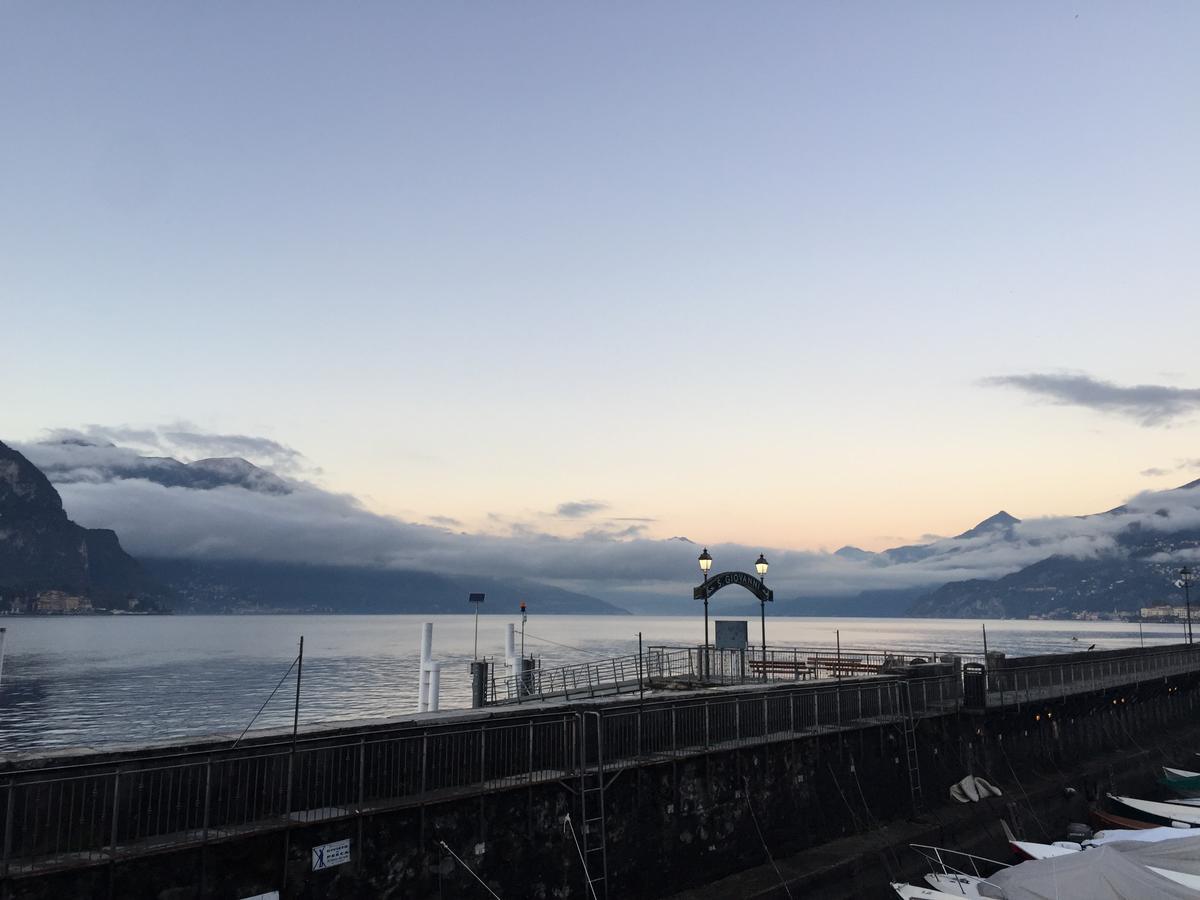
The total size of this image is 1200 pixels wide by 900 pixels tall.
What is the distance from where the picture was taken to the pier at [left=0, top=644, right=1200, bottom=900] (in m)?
13.7

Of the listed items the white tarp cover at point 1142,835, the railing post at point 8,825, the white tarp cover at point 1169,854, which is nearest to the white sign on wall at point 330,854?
the railing post at point 8,825

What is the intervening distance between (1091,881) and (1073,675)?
24299mm

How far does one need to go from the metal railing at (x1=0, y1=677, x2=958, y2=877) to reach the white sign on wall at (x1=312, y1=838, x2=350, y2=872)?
0.50 meters

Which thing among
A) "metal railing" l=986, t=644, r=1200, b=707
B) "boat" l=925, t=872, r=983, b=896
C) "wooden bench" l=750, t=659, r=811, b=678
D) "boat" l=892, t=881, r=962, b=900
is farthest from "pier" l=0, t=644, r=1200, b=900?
"wooden bench" l=750, t=659, r=811, b=678

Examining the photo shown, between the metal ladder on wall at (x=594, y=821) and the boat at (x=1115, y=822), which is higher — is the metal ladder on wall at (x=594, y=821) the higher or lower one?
the higher one

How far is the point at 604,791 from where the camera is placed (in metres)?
19.5

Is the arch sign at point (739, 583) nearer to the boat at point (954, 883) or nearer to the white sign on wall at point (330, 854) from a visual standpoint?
the boat at point (954, 883)

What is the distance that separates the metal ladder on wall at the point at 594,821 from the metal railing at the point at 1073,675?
21305 millimetres

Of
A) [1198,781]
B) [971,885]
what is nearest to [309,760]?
[971,885]

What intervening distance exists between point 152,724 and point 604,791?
67.3 m

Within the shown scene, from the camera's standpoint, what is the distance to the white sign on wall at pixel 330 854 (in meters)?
15.0

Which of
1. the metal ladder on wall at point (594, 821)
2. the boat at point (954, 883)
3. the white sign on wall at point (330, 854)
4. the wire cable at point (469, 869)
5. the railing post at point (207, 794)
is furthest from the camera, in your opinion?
the boat at point (954, 883)

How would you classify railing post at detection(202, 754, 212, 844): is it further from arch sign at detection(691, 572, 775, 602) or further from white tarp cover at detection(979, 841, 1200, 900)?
arch sign at detection(691, 572, 775, 602)

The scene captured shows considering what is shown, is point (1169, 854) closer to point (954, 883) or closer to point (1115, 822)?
point (954, 883)
